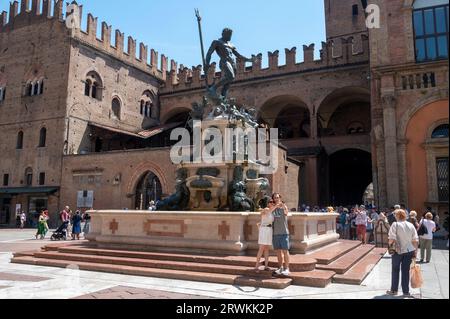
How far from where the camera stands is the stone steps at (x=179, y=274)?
6.02 metres

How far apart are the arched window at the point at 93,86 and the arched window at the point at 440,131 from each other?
74.3 feet

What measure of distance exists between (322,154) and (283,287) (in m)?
21.7

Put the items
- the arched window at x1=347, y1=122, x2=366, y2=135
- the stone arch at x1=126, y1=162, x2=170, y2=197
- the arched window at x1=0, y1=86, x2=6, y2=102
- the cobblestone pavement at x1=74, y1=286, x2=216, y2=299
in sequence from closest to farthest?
the cobblestone pavement at x1=74, y1=286, x2=216, y2=299, the stone arch at x1=126, y1=162, x2=170, y2=197, the arched window at x1=0, y1=86, x2=6, y2=102, the arched window at x1=347, y1=122, x2=366, y2=135

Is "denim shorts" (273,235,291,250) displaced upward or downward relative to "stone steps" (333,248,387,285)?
upward

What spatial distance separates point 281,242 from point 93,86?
86.7 feet

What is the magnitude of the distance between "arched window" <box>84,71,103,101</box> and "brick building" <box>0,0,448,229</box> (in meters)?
0.09

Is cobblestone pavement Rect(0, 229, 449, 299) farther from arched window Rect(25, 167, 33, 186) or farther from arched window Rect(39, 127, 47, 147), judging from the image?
arched window Rect(25, 167, 33, 186)

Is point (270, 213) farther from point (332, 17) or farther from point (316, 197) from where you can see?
point (332, 17)

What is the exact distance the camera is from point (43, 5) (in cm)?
2959

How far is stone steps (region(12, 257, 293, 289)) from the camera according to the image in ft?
19.7

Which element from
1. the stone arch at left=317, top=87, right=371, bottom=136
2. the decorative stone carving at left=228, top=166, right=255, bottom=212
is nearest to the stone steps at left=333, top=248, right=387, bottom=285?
the decorative stone carving at left=228, top=166, right=255, bottom=212

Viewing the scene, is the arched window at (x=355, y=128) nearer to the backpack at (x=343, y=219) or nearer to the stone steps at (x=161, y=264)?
the backpack at (x=343, y=219)

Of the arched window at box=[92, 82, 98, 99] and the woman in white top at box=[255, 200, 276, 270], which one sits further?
the arched window at box=[92, 82, 98, 99]

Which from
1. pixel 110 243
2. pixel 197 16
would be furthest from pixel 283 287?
pixel 197 16
